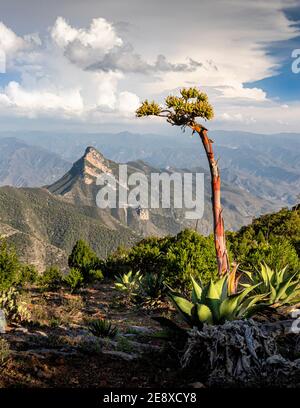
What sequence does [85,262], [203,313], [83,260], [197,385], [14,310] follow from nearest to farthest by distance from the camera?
1. [197,385]
2. [203,313]
3. [14,310]
4. [85,262]
5. [83,260]

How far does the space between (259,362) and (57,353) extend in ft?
9.36

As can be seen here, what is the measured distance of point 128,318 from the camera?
9.92m

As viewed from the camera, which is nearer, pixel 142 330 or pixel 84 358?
pixel 84 358

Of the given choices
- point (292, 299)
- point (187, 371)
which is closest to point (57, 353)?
point (187, 371)

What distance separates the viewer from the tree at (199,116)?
268 inches

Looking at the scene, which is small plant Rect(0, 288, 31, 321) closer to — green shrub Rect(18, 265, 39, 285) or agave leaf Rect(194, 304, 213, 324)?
agave leaf Rect(194, 304, 213, 324)

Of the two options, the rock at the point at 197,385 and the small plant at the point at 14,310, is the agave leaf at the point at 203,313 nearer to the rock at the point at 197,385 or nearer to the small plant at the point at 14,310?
the rock at the point at 197,385

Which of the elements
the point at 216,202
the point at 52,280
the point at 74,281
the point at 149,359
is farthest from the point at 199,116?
the point at 52,280

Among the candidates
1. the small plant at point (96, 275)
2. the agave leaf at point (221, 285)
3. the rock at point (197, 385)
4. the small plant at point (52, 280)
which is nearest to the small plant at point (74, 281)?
the small plant at point (52, 280)

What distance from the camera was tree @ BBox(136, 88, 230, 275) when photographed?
6.81m

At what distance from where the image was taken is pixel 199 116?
689 cm

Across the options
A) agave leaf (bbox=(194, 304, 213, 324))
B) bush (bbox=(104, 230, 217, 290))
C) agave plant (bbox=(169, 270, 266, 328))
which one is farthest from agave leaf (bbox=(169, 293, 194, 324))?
bush (bbox=(104, 230, 217, 290))

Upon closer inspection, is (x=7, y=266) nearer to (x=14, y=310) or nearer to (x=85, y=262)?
(x=14, y=310)
